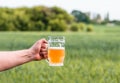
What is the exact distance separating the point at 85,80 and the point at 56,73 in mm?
556

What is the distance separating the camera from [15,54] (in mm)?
3699

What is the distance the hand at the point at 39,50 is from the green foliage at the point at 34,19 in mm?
47443

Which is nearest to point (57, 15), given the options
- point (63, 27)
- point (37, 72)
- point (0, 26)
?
point (63, 27)

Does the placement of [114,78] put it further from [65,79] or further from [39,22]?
[39,22]

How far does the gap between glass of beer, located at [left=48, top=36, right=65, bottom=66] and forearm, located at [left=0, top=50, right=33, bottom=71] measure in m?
0.20

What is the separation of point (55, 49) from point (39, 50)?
0.23 m

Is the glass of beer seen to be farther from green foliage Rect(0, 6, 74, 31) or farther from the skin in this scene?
green foliage Rect(0, 6, 74, 31)

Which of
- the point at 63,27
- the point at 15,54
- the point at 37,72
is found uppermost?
the point at 15,54

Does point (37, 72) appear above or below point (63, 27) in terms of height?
above

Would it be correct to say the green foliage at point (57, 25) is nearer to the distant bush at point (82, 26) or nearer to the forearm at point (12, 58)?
the distant bush at point (82, 26)

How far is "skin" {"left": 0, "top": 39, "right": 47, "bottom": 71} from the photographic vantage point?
3.64 m

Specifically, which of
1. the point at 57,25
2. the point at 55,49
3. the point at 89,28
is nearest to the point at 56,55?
the point at 55,49

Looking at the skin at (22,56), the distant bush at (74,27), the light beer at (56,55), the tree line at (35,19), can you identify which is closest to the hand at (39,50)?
the skin at (22,56)

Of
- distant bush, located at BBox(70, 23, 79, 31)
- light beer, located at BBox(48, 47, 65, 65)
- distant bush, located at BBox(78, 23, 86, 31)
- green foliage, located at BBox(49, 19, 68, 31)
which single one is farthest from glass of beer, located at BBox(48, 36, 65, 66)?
distant bush, located at BBox(78, 23, 86, 31)
